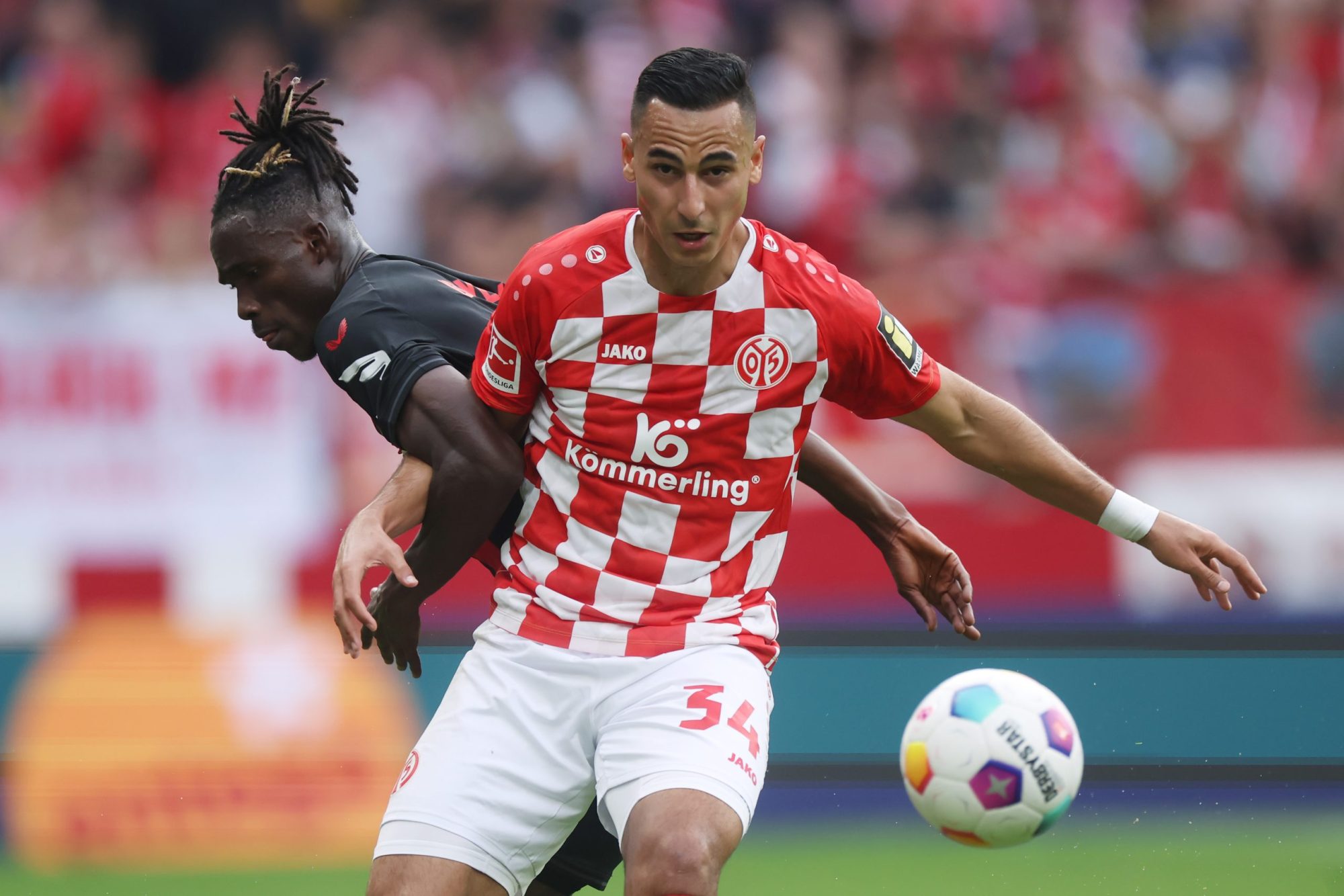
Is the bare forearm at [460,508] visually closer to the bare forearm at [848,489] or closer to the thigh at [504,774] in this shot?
the thigh at [504,774]

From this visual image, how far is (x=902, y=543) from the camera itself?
456cm

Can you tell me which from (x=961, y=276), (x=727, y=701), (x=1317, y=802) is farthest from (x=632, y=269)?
(x=961, y=276)

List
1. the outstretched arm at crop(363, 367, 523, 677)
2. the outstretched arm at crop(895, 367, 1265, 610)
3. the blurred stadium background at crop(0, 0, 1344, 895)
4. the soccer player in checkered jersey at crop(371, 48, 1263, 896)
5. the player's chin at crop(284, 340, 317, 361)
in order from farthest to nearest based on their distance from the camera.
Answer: the blurred stadium background at crop(0, 0, 1344, 895), the player's chin at crop(284, 340, 317, 361), the outstretched arm at crop(895, 367, 1265, 610), the outstretched arm at crop(363, 367, 523, 677), the soccer player in checkered jersey at crop(371, 48, 1263, 896)

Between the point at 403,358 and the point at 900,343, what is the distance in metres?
1.19

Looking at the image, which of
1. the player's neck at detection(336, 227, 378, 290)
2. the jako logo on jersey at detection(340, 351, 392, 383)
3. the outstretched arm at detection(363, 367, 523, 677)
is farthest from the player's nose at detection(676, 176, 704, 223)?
the player's neck at detection(336, 227, 378, 290)

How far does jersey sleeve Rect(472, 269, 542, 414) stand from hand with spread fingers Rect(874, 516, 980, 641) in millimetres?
1149

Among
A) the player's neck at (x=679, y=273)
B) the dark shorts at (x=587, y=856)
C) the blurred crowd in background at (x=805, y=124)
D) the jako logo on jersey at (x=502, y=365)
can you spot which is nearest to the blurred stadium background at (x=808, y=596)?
the blurred crowd in background at (x=805, y=124)

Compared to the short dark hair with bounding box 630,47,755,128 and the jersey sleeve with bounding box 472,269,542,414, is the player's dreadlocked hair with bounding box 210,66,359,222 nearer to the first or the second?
the jersey sleeve with bounding box 472,269,542,414

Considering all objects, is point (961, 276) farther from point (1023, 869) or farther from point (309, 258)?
point (309, 258)

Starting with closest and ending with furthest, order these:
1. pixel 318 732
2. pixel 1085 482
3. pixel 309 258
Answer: pixel 1085 482
pixel 309 258
pixel 318 732

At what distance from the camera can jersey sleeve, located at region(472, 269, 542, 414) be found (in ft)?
12.7

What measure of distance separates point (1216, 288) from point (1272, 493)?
961mm

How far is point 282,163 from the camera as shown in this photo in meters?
4.45

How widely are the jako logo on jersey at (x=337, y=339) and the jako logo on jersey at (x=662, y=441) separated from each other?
791mm
